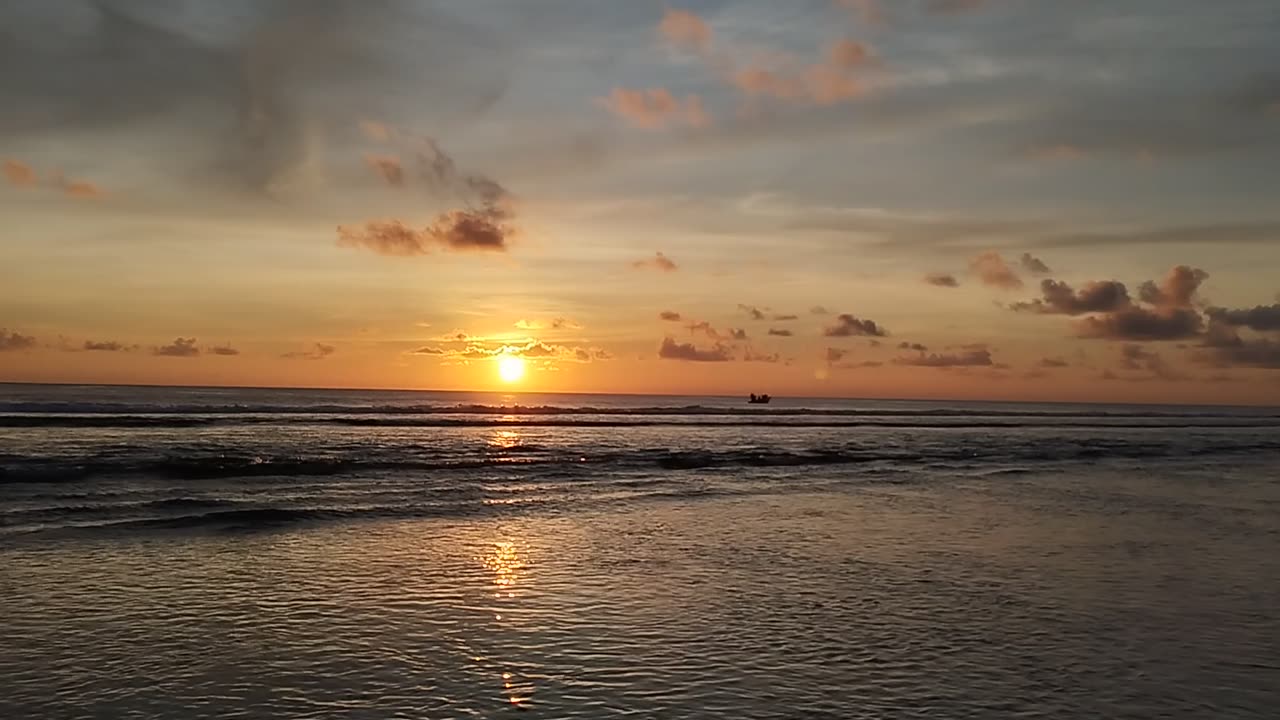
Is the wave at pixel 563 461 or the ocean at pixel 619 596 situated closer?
the ocean at pixel 619 596

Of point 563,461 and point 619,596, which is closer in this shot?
point 619,596

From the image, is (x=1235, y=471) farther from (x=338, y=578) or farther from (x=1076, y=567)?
(x=338, y=578)

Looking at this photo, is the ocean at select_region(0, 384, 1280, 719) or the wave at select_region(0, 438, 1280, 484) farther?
the wave at select_region(0, 438, 1280, 484)

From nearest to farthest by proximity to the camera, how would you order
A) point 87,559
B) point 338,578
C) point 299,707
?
point 299,707 → point 338,578 → point 87,559

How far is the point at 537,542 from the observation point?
53.3ft

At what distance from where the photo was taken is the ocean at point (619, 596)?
809 cm

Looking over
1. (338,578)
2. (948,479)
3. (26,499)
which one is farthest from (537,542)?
(948,479)

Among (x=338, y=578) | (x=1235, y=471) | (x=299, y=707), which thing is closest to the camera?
(x=299, y=707)

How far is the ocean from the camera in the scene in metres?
8.09

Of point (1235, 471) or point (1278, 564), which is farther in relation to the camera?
point (1235, 471)

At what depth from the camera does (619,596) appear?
11.8m

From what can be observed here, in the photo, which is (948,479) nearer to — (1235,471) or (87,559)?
(1235,471)

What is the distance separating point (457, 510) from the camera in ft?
67.8

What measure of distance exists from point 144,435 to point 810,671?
39.6 meters
